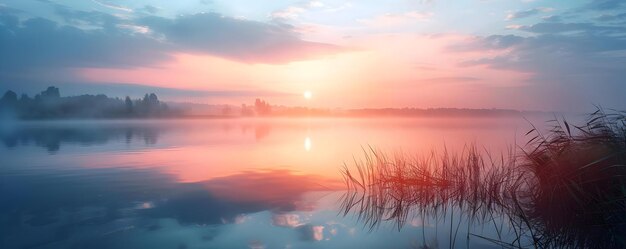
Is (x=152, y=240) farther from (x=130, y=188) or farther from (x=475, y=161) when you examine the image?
(x=475, y=161)

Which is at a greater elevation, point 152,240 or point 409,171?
point 409,171

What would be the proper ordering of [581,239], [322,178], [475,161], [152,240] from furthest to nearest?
1. [322,178]
2. [475,161]
3. [152,240]
4. [581,239]

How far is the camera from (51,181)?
42.6 feet

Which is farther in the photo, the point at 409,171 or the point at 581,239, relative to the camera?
the point at 409,171

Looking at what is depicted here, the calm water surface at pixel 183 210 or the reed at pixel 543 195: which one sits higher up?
the reed at pixel 543 195

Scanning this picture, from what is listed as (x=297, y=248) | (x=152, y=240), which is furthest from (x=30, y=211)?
(x=297, y=248)

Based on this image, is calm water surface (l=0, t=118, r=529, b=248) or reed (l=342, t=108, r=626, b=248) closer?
reed (l=342, t=108, r=626, b=248)

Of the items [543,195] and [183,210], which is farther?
[183,210]

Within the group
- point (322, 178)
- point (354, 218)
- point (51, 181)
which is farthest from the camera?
point (322, 178)

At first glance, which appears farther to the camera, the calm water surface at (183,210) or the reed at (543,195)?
the calm water surface at (183,210)

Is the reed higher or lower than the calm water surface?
higher

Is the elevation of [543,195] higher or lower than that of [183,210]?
higher

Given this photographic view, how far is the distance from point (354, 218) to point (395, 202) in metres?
1.66

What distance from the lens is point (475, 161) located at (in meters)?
10.8
